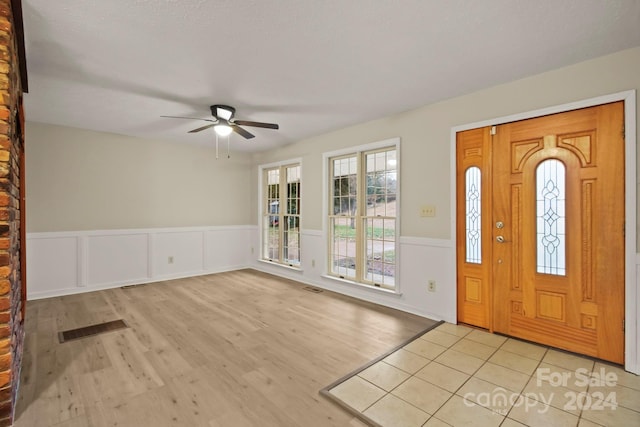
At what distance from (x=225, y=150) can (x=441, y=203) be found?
455cm

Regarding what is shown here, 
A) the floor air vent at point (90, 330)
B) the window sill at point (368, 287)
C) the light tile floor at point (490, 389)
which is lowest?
the light tile floor at point (490, 389)

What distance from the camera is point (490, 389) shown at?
2227 millimetres

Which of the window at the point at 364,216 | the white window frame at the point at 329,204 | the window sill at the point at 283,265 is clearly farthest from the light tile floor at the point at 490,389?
the window sill at the point at 283,265

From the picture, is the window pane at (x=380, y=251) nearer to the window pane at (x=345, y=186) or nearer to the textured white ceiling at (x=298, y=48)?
the window pane at (x=345, y=186)

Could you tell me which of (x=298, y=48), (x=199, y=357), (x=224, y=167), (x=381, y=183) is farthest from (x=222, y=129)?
(x=224, y=167)

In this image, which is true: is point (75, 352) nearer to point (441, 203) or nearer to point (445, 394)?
point (445, 394)

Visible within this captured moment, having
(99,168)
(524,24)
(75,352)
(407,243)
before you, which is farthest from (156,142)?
(524,24)

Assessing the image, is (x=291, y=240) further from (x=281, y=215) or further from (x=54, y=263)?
(x=54, y=263)

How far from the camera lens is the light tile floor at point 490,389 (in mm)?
1929

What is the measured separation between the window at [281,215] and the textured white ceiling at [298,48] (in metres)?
2.38

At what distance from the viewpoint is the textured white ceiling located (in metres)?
1.94

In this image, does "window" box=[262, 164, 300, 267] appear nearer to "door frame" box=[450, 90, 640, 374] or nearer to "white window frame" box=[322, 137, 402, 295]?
"white window frame" box=[322, 137, 402, 295]

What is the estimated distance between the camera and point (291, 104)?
3641 mm

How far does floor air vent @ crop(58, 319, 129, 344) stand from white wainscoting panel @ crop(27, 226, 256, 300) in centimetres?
179
